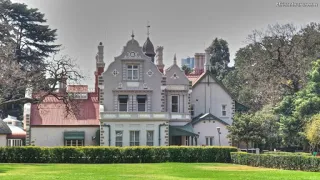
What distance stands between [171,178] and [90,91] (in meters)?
33.4

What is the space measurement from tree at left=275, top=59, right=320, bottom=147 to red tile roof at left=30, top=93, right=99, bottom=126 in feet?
60.2

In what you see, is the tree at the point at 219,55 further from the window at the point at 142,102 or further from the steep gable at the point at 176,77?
the window at the point at 142,102

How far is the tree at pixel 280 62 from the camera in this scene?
212ft

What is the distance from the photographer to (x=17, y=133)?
61.1m

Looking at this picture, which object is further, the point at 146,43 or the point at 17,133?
the point at 146,43

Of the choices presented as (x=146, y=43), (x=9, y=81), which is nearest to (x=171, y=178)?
(x=9, y=81)

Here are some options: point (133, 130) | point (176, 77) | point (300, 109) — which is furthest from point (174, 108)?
point (300, 109)

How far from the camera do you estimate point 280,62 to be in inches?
2616

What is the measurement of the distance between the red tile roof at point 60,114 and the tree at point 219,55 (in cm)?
4166

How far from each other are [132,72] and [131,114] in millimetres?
4440

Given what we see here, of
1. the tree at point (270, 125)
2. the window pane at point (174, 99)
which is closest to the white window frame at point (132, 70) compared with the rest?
the window pane at point (174, 99)

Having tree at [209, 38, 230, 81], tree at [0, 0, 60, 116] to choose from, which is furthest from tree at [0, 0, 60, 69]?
tree at [209, 38, 230, 81]

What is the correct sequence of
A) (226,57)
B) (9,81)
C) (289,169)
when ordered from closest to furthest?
(289,169), (9,81), (226,57)

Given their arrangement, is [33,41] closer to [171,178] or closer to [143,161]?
[143,161]
